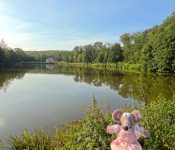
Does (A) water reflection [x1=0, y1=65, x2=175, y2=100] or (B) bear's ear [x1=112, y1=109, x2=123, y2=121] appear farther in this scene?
(A) water reflection [x1=0, y1=65, x2=175, y2=100]

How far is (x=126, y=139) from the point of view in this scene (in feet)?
17.9

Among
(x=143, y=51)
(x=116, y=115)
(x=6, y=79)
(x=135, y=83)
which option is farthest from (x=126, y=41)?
(x=116, y=115)

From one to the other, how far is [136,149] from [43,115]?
11.1 metres

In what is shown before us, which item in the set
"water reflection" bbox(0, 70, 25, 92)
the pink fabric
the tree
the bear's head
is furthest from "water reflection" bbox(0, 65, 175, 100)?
the tree

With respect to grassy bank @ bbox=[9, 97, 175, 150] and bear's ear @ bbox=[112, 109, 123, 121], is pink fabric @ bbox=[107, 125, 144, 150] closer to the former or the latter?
bear's ear @ bbox=[112, 109, 123, 121]

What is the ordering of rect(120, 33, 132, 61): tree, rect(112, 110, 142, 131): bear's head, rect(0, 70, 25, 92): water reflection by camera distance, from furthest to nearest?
rect(120, 33, 132, 61): tree, rect(0, 70, 25, 92): water reflection, rect(112, 110, 142, 131): bear's head

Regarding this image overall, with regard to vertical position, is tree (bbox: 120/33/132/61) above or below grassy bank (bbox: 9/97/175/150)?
above

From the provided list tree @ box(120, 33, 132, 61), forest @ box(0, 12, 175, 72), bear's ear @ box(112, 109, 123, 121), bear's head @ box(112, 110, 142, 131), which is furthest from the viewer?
tree @ box(120, 33, 132, 61)

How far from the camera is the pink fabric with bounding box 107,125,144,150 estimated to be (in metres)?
5.34

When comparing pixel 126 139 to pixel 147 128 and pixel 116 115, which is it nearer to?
pixel 116 115

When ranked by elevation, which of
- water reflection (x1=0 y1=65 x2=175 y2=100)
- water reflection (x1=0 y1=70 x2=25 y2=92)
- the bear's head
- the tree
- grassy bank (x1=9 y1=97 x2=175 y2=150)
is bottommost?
water reflection (x1=0 y1=70 x2=25 y2=92)

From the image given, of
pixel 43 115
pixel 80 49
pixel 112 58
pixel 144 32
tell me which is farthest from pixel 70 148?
pixel 80 49

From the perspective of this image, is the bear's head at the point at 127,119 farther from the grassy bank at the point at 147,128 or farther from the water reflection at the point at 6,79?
the water reflection at the point at 6,79

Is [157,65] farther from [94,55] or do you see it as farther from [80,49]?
[80,49]
